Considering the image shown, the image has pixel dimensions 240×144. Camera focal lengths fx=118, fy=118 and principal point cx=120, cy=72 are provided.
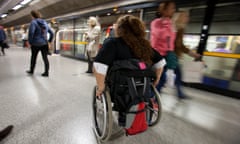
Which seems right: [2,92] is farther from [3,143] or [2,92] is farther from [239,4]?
[239,4]

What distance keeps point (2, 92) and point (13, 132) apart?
4.09ft

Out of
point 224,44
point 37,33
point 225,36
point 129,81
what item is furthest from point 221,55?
point 37,33

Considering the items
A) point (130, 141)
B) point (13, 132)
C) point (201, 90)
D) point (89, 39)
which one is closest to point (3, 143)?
point (13, 132)

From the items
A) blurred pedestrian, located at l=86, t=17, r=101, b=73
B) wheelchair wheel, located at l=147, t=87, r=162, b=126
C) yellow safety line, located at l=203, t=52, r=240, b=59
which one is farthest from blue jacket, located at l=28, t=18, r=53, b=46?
yellow safety line, located at l=203, t=52, r=240, b=59

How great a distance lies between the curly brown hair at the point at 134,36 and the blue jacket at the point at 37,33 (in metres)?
2.42

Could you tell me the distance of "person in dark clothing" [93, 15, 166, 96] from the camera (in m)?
0.87

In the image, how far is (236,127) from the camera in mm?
1477

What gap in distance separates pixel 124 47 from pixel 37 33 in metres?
2.55

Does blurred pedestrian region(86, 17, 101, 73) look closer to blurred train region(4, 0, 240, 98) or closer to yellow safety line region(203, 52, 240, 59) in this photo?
blurred train region(4, 0, 240, 98)

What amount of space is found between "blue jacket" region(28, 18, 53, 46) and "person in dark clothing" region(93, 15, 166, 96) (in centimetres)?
238

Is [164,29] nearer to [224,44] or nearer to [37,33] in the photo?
[224,44]

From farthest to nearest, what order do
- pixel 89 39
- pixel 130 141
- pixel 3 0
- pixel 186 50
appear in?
pixel 3 0 < pixel 89 39 < pixel 186 50 < pixel 130 141

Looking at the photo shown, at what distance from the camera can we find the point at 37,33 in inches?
101

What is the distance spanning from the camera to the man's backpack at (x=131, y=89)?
85 cm
